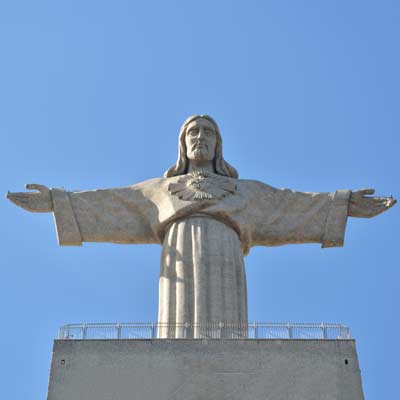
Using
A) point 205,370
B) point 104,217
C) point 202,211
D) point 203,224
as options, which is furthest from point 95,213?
point 205,370

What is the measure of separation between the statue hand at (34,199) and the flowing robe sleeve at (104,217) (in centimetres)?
17

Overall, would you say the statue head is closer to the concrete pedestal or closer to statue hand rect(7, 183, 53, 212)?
statue hand rect(7, 183, 53, 212)

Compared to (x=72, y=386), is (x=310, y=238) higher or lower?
higher

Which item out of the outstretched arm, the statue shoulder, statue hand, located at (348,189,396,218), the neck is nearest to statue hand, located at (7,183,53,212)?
the outstretched arm

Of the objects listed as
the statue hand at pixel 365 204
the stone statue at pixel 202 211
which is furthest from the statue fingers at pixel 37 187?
the statue hand at pixel 365 204

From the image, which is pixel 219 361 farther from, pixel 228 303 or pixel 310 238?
pixel 310 238

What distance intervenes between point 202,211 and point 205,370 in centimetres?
492

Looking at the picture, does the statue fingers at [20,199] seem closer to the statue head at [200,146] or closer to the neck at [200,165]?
the statue head at [200,146]

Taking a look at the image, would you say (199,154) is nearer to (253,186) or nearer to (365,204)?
(253,186)

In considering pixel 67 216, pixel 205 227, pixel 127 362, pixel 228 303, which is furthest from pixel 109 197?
pixel 127 362

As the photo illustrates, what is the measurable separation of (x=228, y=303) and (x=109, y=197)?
13.8 ft

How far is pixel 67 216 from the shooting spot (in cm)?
2342

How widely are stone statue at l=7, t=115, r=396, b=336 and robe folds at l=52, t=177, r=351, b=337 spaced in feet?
0.07

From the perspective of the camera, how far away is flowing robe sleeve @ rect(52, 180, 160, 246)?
23344mm
